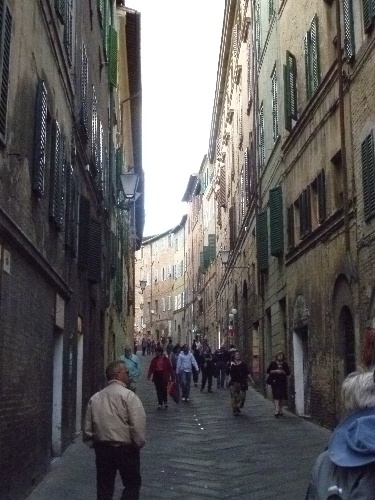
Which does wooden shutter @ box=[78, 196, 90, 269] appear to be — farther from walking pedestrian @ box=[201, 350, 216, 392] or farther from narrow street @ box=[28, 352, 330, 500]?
walking pedestrian @ box=[201, 350, 216, 392]

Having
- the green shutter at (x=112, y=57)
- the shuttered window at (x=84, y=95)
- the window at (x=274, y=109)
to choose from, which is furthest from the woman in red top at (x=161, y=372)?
the green shutter at (x=112, y=57)

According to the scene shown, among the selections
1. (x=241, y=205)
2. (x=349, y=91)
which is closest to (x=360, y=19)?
(x=349, y=91)

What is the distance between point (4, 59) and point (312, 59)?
10.5m

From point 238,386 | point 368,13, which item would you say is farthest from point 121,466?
point 238,386

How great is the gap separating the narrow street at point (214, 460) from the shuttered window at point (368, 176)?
3.67 meters

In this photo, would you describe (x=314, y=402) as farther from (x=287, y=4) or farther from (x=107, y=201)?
(x=287, y=4)

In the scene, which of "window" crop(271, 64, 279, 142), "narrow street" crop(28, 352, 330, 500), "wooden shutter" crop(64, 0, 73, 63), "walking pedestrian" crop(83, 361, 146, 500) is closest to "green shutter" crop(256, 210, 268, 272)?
"window" crop(271, 64, 279, 142)

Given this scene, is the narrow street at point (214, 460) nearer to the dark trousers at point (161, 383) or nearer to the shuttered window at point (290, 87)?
→ the dark trousers at point (161, 383)

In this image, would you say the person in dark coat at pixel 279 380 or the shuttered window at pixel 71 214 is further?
the person in dark coat at pixel 279 380

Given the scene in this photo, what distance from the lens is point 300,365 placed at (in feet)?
60.9

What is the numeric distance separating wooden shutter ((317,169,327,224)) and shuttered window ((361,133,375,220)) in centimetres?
279

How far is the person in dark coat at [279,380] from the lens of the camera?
703 inches

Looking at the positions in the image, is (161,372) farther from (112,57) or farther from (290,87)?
(112,57)

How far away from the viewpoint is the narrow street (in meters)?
9.60
